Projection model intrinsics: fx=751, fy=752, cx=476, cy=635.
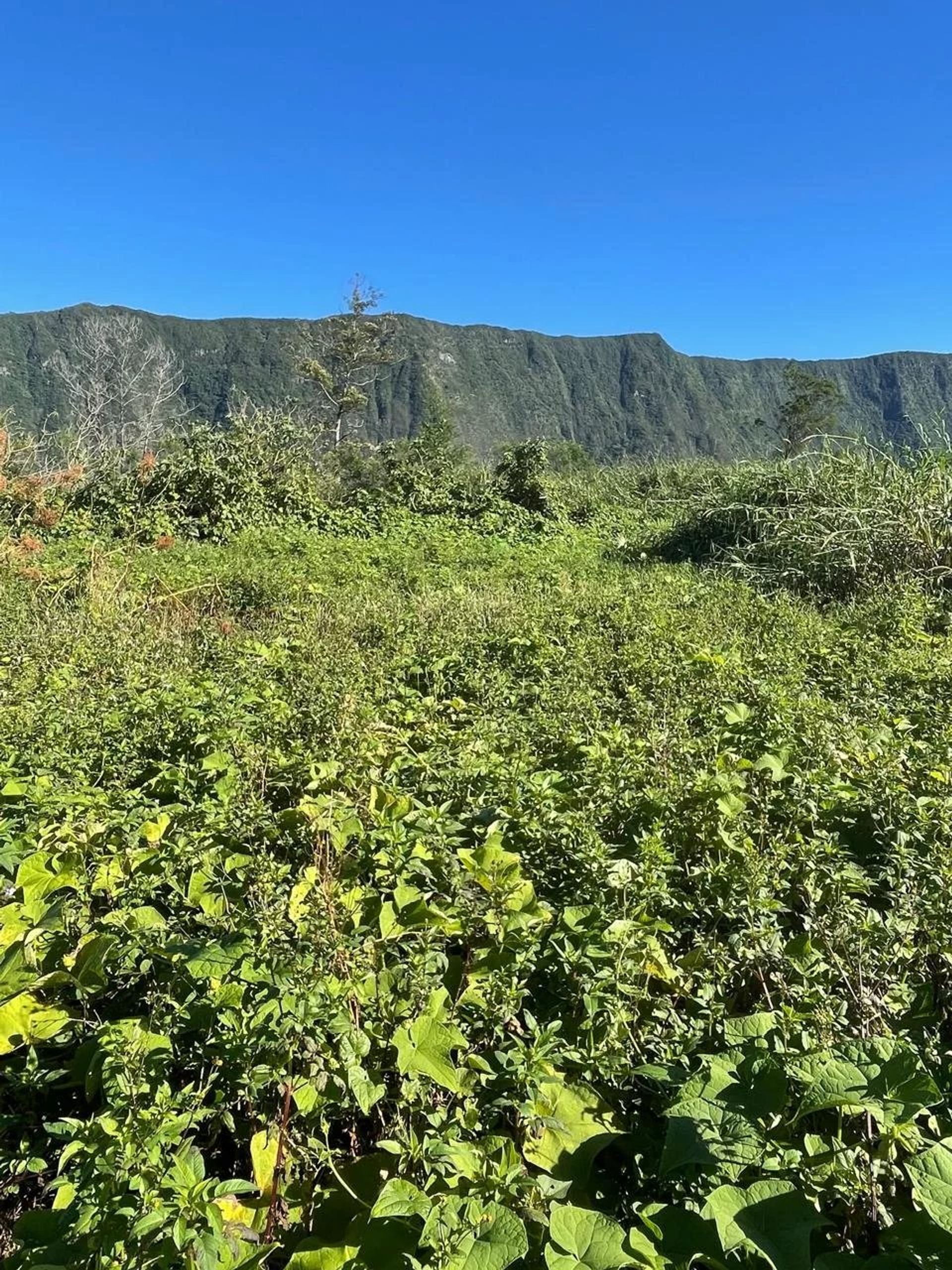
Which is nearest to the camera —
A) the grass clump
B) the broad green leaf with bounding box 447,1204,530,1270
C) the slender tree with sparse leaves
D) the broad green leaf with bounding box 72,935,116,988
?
the broad green leaf with bounding box 447,1204,530,1270

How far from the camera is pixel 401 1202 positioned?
3.94 feet

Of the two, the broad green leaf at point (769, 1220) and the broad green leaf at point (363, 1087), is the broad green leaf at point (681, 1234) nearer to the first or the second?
the broad green leaf at point (769, 1220)

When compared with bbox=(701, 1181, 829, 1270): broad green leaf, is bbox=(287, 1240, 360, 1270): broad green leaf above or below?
below

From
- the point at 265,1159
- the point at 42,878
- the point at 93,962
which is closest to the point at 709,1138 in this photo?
the point at 265,1159

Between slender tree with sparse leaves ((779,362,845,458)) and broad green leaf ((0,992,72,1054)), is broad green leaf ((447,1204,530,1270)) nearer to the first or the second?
broad green leaf ((0,992,72,1054))

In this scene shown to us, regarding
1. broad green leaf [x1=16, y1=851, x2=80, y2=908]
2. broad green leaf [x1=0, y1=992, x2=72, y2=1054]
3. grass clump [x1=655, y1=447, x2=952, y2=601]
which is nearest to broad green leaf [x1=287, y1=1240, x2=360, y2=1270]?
broad green leaf [x1=0, y1=992, x2=72, y2=1054]

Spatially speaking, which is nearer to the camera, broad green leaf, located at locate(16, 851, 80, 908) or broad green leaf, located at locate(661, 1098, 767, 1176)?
broad green leaf, located at locate(661, 1098, 767, 1176)

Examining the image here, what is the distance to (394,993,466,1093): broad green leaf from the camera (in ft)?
4.71

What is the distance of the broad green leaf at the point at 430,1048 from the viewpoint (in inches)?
56.5

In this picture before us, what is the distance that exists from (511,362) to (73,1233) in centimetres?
13847

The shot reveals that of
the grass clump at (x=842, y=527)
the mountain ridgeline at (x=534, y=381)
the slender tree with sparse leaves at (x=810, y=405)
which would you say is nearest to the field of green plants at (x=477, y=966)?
the grass clump at (x=842, y=527)

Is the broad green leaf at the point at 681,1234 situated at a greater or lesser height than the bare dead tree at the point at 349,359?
lesser

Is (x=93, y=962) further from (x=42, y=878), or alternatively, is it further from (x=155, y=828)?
(x=155, y=828)

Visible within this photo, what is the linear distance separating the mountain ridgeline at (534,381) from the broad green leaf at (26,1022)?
95019 millimetres
